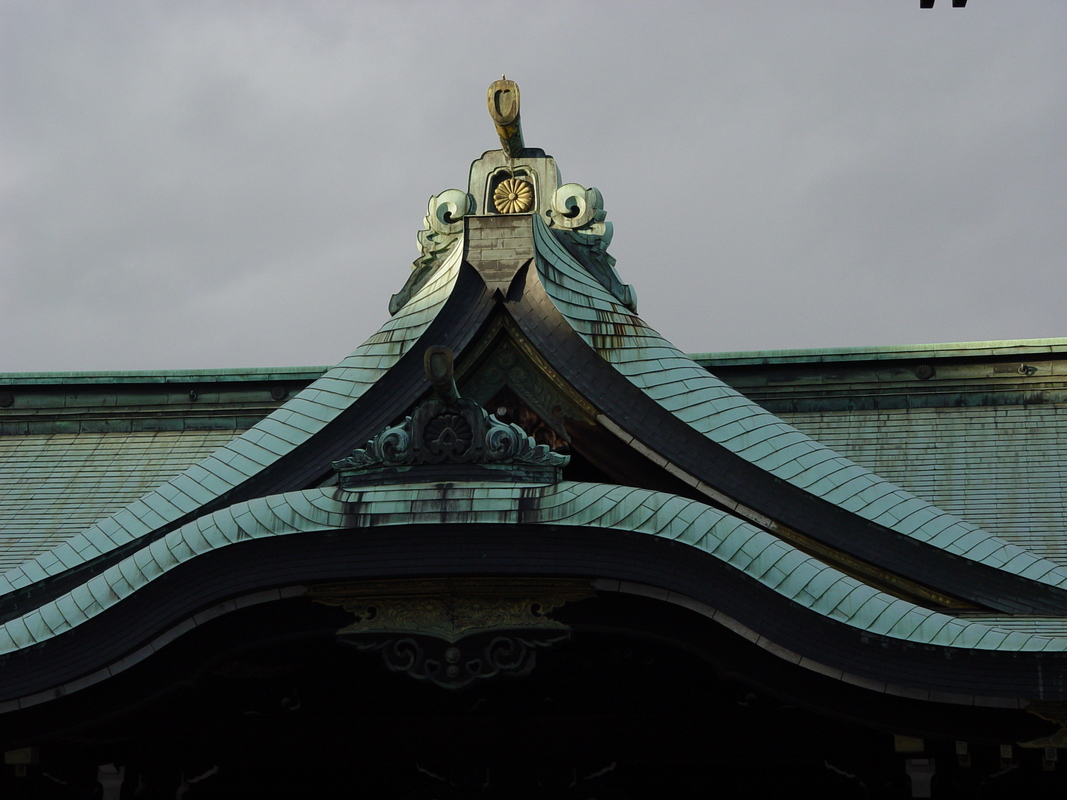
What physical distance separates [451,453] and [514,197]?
7.90ft

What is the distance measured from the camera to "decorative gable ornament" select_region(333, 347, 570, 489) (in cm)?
642

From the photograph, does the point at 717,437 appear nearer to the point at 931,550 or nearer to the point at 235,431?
the point at 931,550

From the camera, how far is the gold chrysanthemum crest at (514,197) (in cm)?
831

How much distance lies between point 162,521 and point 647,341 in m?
2.74

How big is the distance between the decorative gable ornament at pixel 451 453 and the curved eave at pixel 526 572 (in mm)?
96

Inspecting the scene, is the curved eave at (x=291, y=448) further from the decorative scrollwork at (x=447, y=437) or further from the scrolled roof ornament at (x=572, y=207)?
the scrolled roof ornament at (x=572, y=207)

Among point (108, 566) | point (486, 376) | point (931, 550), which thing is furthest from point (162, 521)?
point (931, 550)

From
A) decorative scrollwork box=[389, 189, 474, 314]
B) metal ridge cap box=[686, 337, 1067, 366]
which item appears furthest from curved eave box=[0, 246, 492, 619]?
metal ridge cap box=[686, 337, 1067, 366]

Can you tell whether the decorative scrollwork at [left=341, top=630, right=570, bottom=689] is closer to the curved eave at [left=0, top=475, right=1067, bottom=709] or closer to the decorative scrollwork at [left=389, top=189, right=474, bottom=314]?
the curved eave at [left=0, top=475, right=1067, bottom=709]

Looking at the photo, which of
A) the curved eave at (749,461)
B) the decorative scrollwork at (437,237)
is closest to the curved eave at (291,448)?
the curved eave at (749,461)

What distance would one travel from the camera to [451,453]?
21.1 ft

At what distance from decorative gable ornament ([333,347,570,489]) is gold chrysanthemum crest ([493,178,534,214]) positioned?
214 centimetres

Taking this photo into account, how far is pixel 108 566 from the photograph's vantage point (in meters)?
7.07

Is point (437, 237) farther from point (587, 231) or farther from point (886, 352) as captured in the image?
point (886, 352)
